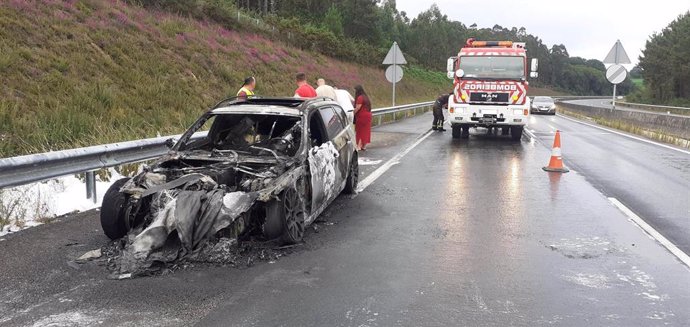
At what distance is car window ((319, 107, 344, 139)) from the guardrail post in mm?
3054

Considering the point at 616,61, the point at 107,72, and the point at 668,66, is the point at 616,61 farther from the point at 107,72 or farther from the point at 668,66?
the point at 668,66

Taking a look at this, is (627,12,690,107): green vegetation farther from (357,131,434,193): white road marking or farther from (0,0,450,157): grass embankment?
(357,131,434,193): white road marking

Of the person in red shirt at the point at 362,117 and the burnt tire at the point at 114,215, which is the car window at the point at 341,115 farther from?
the person in red shirt at the point at 362,117

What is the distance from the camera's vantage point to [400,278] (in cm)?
455

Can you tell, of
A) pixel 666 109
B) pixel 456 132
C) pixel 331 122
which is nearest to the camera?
pixel 331 122

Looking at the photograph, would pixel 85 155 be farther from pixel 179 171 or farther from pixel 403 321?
pixel 403 321

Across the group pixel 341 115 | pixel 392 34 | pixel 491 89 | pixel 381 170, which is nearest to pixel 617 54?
pixel 491 89

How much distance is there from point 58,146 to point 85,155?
3194 millimetres

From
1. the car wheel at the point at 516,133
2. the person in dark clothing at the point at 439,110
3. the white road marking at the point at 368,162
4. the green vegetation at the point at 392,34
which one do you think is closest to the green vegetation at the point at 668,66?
the green vegetation at the point at 392,34

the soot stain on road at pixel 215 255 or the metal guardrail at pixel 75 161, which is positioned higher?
the metal guardrail at pixel 75 161

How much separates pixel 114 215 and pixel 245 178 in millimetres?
1284

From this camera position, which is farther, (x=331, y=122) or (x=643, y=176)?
(x=643, y=176)

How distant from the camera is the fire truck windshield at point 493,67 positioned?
16.7m

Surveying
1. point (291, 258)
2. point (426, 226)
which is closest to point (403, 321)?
point (291, 258)
